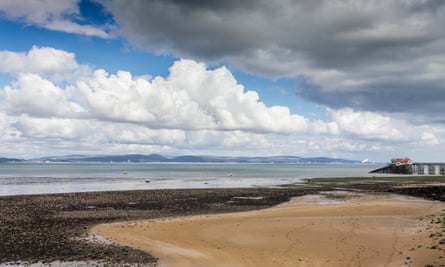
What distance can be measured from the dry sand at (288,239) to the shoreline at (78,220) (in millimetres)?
1931

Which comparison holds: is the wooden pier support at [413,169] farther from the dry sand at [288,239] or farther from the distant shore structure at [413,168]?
the dry sand at [288,239]

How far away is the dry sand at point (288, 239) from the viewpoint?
18172 mm

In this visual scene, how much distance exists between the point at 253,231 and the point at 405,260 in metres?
10.5

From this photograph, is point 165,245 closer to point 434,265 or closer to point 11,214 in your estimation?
point 434,265

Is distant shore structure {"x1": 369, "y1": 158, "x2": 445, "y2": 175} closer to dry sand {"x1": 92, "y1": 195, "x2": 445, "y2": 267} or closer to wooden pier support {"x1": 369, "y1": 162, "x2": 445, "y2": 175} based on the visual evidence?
wooden pier support {"x1": 369, "y1": 162, "x2": 445, "y2": 175}

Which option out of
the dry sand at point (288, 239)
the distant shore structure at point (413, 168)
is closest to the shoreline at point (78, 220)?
the dry sand at point (288, 239)

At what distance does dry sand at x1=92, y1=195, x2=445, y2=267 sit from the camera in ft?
59.6

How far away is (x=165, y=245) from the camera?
870 inches

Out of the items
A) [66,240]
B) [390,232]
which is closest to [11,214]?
[66,240]

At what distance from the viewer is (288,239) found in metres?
22.9

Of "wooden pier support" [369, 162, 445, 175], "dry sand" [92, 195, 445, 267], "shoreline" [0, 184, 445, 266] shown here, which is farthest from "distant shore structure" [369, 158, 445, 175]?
"dry sand" [92, 195, 445, 267]

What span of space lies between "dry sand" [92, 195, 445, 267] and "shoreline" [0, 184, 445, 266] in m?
1.93

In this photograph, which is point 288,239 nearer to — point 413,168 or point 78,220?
point 78,220

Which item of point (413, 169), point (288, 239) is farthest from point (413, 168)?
point (288, 239)
